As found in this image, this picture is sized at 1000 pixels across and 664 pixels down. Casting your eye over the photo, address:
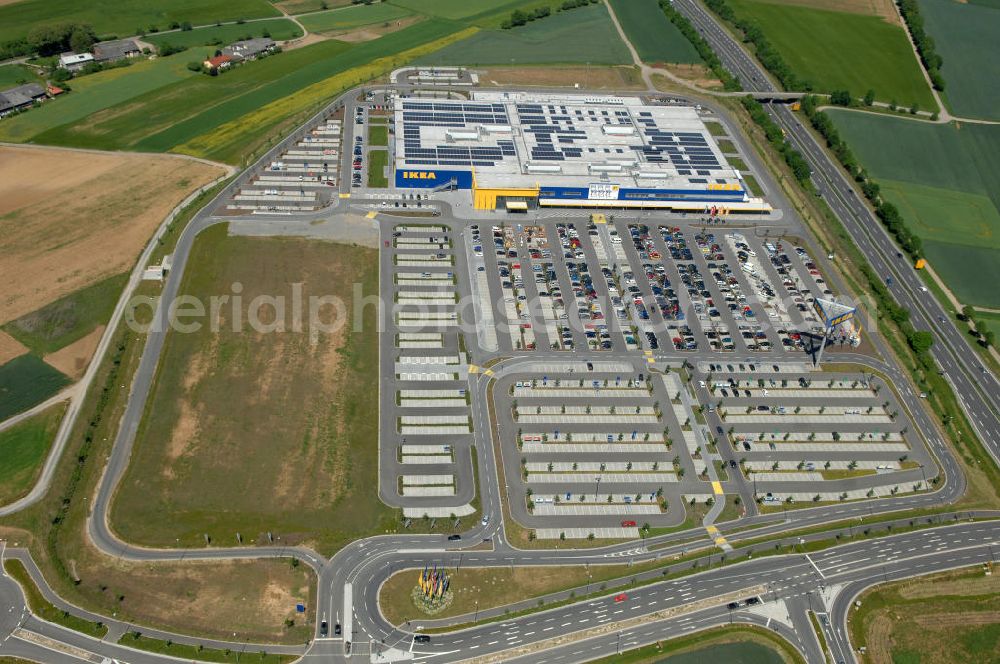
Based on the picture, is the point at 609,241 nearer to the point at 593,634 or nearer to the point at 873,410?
the point at 873,410

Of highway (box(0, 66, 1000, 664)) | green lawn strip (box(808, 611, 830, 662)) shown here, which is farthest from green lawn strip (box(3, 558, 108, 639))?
green lawn strip (box(808, 611, 830, 662))

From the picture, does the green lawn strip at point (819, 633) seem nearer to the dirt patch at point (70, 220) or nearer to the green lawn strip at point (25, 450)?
the green lawn strip at point (25, 450)

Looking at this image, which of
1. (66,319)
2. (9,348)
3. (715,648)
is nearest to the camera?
(715,648)

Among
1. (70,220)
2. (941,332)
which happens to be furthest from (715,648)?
(70,220)

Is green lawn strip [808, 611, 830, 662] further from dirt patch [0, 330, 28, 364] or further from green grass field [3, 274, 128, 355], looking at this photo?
dirt patch [0, 330, 28, 364]

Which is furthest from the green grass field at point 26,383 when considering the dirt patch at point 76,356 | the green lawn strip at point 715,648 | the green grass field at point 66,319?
the green lawn strip at point 715,648

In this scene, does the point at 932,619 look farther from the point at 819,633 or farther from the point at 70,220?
the point at 70,220

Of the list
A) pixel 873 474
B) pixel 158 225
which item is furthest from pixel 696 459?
pixel 158 225

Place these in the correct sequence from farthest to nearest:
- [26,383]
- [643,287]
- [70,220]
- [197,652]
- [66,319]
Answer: [70,220]
[643,287]
[66,319]
[26,383]
[197,652]
